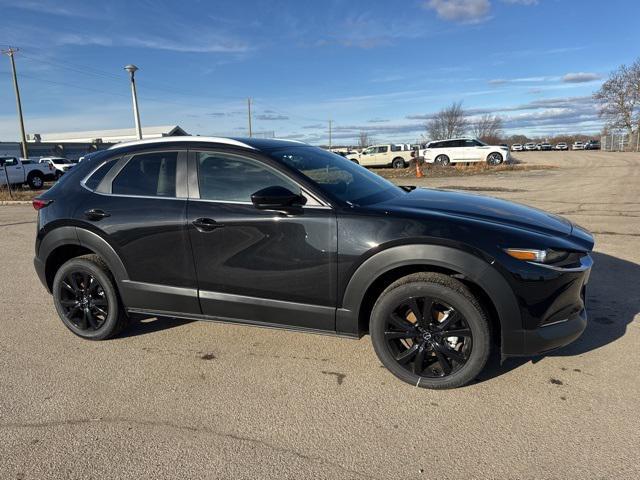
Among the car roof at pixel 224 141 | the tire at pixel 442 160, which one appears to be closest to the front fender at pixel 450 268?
the car roof at pixel 224 141

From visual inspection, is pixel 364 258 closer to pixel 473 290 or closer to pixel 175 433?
pixel 473 290

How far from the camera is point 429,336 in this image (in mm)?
3156

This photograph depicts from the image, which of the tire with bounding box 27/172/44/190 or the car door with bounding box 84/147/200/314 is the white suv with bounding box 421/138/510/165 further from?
the car door with bounding box 84/147/200/314

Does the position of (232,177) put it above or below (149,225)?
above

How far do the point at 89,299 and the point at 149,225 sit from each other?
1.01 m

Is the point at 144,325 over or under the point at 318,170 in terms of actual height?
under

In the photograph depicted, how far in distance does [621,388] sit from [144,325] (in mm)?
3992

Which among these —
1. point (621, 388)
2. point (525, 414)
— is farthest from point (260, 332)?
point (621, 388)

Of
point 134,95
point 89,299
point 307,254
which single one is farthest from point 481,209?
point 134,95

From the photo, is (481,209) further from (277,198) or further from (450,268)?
(277,198)

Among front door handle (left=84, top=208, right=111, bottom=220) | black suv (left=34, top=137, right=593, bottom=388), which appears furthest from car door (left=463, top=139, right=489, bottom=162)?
front door handle (left=84, top=208, right=111, bottom=220)

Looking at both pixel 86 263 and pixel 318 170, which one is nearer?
pixel 318 170

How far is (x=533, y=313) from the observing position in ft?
9.64

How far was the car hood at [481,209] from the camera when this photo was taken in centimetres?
328
